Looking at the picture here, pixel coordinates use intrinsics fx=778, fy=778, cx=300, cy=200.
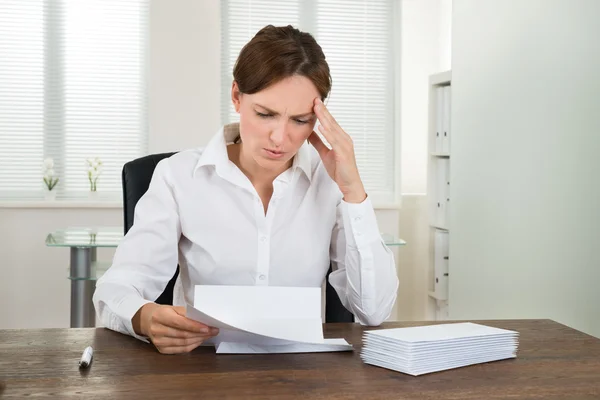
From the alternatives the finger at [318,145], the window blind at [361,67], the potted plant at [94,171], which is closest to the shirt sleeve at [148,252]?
the finger at [318,145]

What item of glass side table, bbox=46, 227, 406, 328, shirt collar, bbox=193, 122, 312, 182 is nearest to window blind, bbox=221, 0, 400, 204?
glass side table, bbox=46, 227, 406, 328

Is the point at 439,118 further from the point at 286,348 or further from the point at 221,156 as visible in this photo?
the point at 286,348

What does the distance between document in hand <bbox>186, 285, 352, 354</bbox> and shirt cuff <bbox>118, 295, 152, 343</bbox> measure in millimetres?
187

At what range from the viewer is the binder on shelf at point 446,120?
168 inches

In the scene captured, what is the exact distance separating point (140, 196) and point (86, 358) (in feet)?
2.71

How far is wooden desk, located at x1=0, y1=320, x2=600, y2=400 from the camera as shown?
4.00 ft

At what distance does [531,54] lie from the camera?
2996mm

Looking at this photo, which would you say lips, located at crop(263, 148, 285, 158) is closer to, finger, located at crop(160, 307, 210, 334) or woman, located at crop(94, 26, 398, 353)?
woman, located at crop(94, 26, 398, 353)

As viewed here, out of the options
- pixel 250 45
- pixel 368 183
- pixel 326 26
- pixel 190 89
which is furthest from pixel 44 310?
pixel 250 45

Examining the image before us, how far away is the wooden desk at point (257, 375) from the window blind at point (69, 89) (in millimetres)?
3459

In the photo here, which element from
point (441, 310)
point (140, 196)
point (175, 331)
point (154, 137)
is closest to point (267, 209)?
point (140, 196)

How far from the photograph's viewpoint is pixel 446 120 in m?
4.30

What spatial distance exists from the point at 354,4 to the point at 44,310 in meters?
2.80

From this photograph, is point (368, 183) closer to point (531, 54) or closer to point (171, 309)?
point (531, 54)
